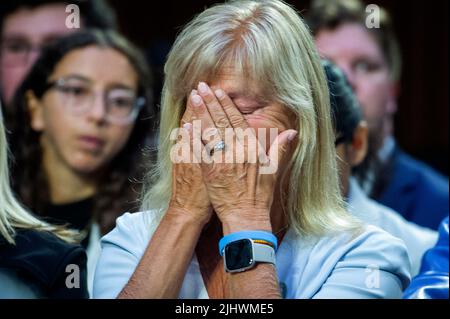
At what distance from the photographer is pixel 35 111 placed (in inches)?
122

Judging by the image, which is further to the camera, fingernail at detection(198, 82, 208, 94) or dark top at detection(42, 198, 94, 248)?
dark top at detection(42, 198, 94, 248)

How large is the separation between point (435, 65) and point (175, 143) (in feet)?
6.76

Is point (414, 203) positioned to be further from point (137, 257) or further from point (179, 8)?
point (137, 257)

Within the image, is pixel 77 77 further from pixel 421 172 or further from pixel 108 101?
pixel 421 172

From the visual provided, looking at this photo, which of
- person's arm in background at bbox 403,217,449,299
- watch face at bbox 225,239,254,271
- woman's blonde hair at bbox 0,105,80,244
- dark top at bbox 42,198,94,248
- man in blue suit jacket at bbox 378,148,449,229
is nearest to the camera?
watch face at bbox 225,239,254,271

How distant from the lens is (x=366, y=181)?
11.2 feet

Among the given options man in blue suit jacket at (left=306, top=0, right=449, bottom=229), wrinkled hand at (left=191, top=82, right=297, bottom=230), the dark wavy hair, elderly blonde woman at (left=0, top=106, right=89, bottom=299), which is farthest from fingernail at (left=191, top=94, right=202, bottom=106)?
man in blue suit jacket at (left=306, top=0, right=449, bottom=229)

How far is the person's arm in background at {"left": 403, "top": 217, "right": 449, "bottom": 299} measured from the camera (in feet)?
8.11

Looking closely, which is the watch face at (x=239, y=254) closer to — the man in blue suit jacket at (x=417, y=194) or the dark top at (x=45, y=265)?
the dark top at (x=45, y=265)

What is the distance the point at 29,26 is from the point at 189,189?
1.79 metres

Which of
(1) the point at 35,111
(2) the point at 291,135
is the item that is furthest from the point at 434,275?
(1) the point at 35,111

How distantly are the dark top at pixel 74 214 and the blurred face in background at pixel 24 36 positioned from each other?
2.36 feet

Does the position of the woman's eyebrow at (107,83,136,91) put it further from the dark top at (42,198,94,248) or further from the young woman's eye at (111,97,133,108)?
the dark top at (42,198,94,248)

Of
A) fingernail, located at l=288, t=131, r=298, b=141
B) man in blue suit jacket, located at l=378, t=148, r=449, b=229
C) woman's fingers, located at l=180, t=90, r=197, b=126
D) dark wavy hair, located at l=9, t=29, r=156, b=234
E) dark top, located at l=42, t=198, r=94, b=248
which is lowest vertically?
man in blue suit jacket, located at l=378, t=148, r=449, b=229
